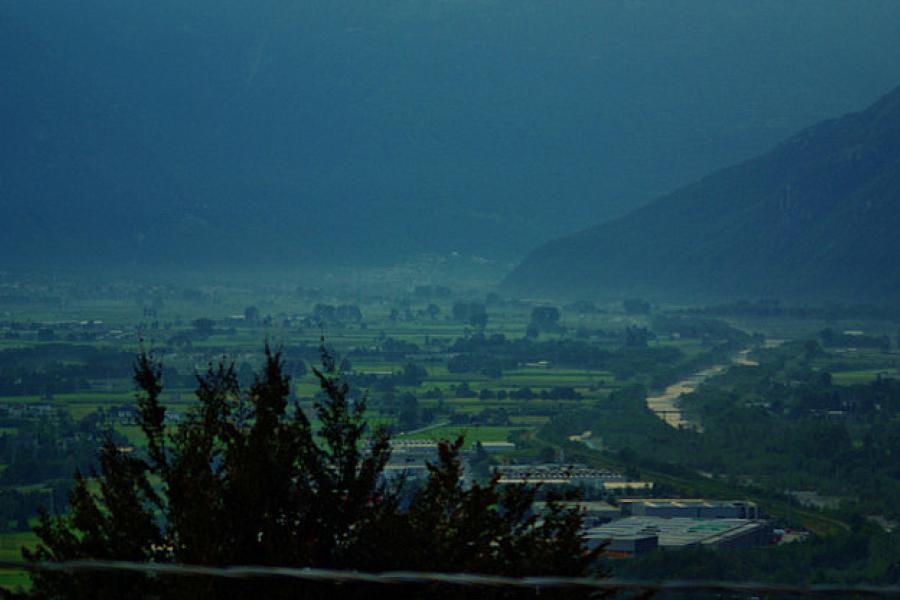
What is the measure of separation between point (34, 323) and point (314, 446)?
49165mm

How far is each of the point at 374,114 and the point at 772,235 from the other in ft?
199

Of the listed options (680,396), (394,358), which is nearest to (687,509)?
(680,396)

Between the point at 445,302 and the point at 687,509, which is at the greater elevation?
the point at 445,302

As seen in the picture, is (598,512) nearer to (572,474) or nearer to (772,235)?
(572,474)

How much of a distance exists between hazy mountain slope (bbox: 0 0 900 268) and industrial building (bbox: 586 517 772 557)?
7286 centimetres

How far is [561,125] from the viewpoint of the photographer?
121 meters

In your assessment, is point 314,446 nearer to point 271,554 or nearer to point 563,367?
point 271,554

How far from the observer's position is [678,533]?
48.8ft

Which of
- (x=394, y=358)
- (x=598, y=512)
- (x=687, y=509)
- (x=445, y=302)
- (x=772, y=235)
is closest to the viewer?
(x=598, y=512)

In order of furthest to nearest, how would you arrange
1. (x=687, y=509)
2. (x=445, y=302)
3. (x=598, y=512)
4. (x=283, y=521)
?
(x=445, y=302)
(x=687, y=509)
(x=598, y=512)
(x=283, y=521)

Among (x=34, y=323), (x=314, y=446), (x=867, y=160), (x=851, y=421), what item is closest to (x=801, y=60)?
(x=867, y=160)

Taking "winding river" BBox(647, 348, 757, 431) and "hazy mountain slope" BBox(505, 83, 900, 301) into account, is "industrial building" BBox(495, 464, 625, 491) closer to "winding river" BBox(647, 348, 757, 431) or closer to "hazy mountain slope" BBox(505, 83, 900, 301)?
"winding river" BBox(647, 348, 757, 431)

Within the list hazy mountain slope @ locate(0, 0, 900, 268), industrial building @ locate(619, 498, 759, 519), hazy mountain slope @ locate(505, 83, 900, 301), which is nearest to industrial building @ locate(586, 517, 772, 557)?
industrial building @ locate(619, 498, 759, 519)

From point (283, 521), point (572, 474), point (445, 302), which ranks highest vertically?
point (445, 302)
